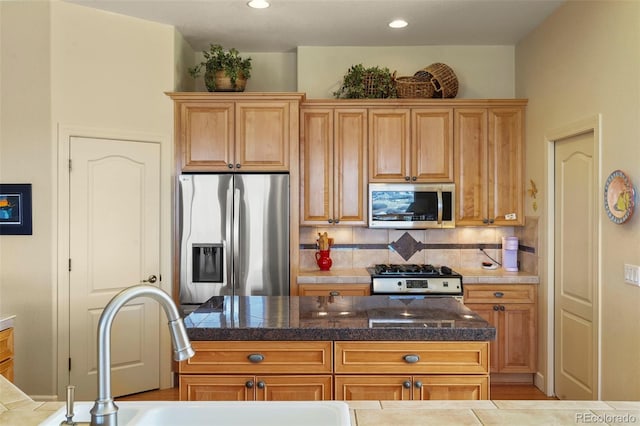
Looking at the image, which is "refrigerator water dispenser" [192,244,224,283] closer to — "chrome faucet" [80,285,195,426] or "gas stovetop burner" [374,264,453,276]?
"gas stovetop burner" [374,264,453,276]

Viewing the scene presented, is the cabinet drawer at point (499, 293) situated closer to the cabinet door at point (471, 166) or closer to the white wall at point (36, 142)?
the cabinet door at point (471, 166)

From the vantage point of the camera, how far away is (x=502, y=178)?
14.3 feet

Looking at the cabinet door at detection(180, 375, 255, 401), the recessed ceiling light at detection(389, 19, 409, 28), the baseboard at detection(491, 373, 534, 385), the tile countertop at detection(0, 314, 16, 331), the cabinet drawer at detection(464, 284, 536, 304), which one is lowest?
the baseboard at detection(491, 373, 534, 385)

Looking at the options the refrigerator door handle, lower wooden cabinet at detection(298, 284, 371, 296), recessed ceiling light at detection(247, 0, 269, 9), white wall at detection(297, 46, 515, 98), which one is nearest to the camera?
recessed ceiling light at detection(247, 0, 269, 9)

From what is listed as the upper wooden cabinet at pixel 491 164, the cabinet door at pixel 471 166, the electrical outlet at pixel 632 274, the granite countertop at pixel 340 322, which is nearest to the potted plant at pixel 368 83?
the cabinet door at pixel 471 166

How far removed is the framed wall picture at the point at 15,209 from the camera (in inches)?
139

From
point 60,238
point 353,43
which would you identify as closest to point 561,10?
point 353,43

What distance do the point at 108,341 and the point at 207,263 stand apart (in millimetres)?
3039

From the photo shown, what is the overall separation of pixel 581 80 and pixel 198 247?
3.08m

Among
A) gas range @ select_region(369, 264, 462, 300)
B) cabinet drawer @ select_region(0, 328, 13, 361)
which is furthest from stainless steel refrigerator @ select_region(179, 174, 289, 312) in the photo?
cabinet drawer @ select_region(0, 328, 13, 361)

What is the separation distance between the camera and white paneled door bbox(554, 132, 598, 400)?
127 inches

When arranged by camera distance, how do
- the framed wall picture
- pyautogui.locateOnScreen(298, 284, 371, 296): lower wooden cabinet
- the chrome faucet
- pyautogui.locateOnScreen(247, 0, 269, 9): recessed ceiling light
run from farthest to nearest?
pyautogui.locateOnScreen(298, 284, 371, 296): lower wooden cabinet, pyautogui.locateOnScreen(247, 0, 269, 9): recessed ceiling light, the framed wall picture, the chrome faucet

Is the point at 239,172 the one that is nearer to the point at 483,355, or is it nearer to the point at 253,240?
the point at 253,240

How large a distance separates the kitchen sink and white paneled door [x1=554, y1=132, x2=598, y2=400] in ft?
8.32
